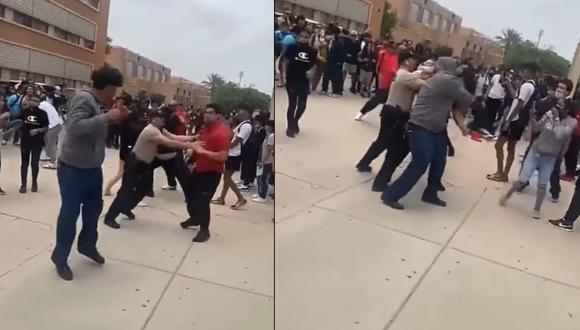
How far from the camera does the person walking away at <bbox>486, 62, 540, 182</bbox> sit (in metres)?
1.06

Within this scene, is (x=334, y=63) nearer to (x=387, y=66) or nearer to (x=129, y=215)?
(x=387, y=66)

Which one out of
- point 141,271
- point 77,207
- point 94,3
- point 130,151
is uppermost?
point 94,3

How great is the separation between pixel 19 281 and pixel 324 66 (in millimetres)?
582

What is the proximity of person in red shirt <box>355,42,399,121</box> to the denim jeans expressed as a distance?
220 millimetres

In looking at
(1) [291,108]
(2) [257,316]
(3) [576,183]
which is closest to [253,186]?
(1) [291,108]

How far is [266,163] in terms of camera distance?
37.4 inches

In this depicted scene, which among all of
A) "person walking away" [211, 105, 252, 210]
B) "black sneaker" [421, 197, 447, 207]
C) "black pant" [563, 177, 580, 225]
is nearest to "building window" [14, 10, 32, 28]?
"person walking away" [211, 105, 252, 210]

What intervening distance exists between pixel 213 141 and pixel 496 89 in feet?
1.77

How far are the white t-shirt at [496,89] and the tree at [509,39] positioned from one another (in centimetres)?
5

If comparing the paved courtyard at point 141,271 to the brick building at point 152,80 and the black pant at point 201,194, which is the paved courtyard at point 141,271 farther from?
the brick building at point 152,80

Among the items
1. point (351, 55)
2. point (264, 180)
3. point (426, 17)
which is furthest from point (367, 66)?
point (264, 180)

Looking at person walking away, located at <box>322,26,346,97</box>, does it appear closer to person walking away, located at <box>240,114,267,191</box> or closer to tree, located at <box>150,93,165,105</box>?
person walking away, located at <box>240,114,267,191</box>

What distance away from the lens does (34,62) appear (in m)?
0.77

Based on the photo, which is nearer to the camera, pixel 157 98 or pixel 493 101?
pixel 157 98
